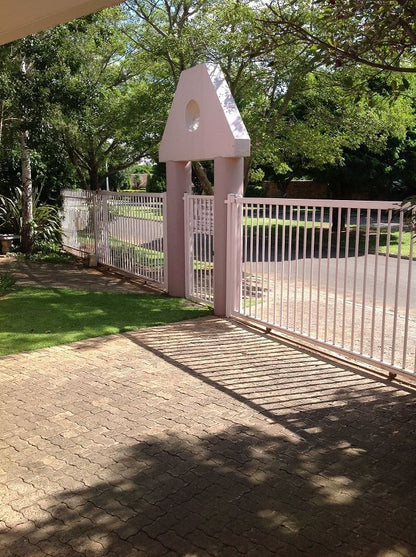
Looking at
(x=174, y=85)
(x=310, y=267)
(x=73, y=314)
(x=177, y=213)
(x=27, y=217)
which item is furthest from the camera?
(x=27, y=217)

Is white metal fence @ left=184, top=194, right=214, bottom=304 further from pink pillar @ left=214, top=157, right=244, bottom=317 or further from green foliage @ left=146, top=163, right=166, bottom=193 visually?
green foliage @ left=146, top=163, right=166, bottom=193

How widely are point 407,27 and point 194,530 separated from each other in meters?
3.89

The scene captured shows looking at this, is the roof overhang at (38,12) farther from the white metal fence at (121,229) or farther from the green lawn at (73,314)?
the white metal fence at (121,229)

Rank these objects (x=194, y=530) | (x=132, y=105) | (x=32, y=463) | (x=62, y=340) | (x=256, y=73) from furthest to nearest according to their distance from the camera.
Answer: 1. (x=132, y=105)
2. (x=256, y=73)
3. (x=62, y=340)
4. (x=32, y=463)
5. (x=194, y=530)

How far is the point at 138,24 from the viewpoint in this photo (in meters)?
12.6

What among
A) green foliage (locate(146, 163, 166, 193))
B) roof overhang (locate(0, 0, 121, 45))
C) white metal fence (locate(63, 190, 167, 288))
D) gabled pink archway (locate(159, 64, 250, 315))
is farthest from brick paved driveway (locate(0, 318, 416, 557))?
green foliage (locate(146, 163, 166, 193))

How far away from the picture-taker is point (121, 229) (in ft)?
39.9

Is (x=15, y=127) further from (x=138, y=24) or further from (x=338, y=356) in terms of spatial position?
(x=338, y=356)

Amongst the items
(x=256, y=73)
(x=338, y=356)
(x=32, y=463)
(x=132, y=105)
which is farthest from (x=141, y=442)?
(x=132, y=105)

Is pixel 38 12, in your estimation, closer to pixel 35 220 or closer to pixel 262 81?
pixel 262 81

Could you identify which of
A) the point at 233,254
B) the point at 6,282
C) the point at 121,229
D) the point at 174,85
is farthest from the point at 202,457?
the point at 174,85

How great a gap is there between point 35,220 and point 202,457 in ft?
42.7

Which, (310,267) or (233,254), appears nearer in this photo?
(310,267)

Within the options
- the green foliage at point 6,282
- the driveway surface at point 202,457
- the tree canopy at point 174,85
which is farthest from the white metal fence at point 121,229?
the driveway surface at point 202,457
